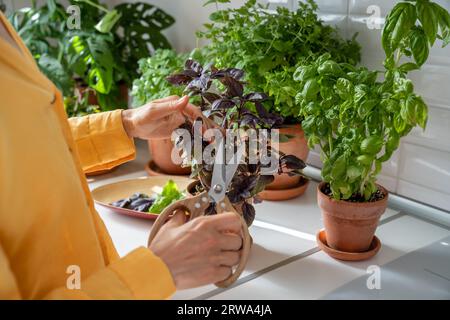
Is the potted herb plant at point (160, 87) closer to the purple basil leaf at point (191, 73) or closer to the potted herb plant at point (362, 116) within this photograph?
the purple basil leaf at point (191, 73)

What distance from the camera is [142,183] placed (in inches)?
53.5

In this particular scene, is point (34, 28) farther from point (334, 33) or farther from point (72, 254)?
point (72, 254)

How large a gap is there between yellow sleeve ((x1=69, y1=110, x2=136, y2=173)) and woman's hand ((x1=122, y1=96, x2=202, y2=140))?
0.02m

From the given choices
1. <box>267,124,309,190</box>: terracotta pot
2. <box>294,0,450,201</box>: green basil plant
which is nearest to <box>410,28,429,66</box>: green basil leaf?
<box>294,0,450,201</box>: green basil plant

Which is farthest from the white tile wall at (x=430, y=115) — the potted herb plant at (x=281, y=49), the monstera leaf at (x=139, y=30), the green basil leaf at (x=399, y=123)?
the monstera leaf at (x=139, y=30)

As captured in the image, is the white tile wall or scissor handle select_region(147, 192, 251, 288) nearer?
scissor handle select_region(147, 192, 251, 288)

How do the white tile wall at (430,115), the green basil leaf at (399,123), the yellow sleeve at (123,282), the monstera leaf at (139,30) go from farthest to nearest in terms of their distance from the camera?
the monstera leaf at (139,30) < the white tile wall at (430,115) < the green basil leaf at (399,123) < the yellow sleeve at (123,282)

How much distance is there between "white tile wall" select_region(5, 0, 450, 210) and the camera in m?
1.09

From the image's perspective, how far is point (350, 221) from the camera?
0.97 meters

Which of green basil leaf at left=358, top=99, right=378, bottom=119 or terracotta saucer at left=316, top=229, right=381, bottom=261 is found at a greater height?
green basil leaf at left=358, top=99, right=378, bottom=119

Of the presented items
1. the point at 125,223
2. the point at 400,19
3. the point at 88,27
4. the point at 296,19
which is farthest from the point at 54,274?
the point at 88,27

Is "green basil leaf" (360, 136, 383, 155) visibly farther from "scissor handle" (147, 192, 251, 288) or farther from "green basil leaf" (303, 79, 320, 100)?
"scissor handle" (147, 192, 251, 288)

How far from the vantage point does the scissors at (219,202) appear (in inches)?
29.3

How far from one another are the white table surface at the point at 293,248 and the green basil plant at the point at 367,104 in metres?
0.13
